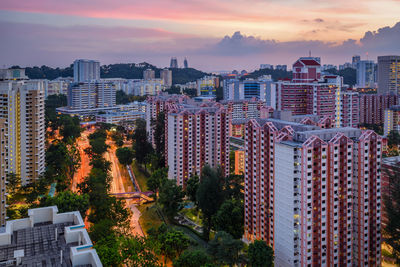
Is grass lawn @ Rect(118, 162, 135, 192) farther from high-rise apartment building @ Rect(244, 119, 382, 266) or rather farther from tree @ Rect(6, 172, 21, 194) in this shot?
high-rise apartment building @ Rect(244, 119, 382, 266)

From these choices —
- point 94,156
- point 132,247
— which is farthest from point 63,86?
point 132,247

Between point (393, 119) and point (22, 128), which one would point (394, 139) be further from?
point (22, 128)

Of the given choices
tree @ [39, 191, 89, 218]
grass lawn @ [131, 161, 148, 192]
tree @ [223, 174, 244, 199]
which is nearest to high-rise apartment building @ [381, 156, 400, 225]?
tree @ [223, 174, 244, 199]

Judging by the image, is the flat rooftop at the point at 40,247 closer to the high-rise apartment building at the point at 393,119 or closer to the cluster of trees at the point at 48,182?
the cluster of trees at the point at 48,182

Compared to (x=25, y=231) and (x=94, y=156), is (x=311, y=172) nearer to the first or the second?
(x=25, y=231)

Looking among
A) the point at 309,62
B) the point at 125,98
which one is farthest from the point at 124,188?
the point at 125,98
